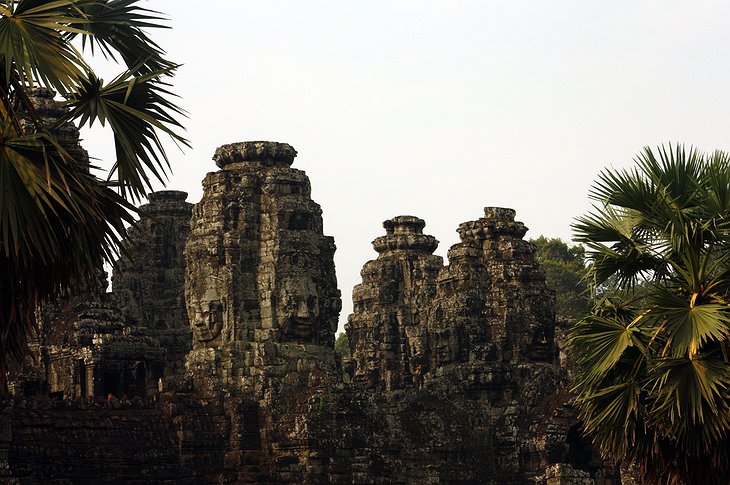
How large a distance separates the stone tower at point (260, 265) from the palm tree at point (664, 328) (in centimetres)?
2001

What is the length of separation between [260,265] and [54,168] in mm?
26297

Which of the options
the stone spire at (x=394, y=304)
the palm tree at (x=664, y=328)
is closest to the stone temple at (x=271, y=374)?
the stone spire at (x=394, y=304)

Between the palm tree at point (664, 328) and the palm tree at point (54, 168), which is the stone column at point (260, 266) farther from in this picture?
the palm tree at point (54, 168)

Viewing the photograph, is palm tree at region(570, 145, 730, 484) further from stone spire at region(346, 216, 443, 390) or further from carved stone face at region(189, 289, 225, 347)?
stone spire at region(346, 216, 443, 390)

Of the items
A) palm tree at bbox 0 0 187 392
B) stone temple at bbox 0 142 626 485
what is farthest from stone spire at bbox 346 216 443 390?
palm tree at bbox 0 0 187 392

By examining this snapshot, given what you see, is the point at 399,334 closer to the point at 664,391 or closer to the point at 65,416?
the point at 65,416

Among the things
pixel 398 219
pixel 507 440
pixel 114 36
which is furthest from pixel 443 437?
pixel 114 36

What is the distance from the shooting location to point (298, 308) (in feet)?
136

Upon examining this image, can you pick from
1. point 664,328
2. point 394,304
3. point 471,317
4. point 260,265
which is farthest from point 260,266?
point 664,328

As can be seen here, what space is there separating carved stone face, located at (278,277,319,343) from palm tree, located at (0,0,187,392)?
23.9 meters

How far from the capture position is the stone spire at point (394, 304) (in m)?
54.8

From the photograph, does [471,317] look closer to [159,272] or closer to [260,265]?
[260,265]

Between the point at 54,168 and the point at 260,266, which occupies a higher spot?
the point at 260,266

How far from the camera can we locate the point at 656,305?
2094 cm
